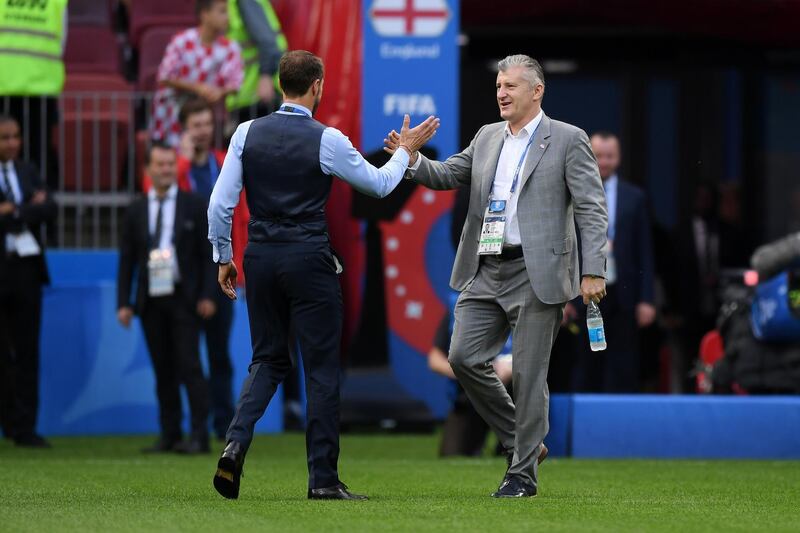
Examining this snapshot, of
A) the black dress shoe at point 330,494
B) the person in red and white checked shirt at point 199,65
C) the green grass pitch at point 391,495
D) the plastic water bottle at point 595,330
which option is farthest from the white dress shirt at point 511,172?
the person in red and white checked shirt at point 199,65

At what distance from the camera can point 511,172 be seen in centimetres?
759

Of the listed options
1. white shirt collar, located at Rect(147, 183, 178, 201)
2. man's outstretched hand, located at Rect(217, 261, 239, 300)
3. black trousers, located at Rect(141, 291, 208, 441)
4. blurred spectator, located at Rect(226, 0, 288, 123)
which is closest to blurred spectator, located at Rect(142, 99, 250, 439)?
white shirt collar, located at Rect(147, 183, 178, 201)

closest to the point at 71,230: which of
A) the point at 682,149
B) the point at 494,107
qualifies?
the point at 494,107

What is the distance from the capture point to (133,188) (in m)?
13.3

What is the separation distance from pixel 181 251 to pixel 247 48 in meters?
3.10

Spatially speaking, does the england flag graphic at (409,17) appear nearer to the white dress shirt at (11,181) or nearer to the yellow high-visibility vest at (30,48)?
the yellow high-visibility vest at (30,48)

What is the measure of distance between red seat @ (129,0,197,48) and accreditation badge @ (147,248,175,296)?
4533 millimetres

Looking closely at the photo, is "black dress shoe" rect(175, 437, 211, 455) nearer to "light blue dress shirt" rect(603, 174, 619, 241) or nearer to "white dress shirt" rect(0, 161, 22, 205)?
"white dress shirt" rect(0, 161, 22, 205)

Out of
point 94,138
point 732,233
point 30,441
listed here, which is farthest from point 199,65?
point 732,233

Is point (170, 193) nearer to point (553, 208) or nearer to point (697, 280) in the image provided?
point (553, 208)

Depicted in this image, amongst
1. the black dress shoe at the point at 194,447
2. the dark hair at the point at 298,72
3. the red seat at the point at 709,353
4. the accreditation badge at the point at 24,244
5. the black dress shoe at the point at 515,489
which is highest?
the dark hair at the point at 298,72

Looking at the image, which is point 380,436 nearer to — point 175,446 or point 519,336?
point 175,446

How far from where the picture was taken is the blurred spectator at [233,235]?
38.7ft

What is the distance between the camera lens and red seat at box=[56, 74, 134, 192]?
13250 millimetres
